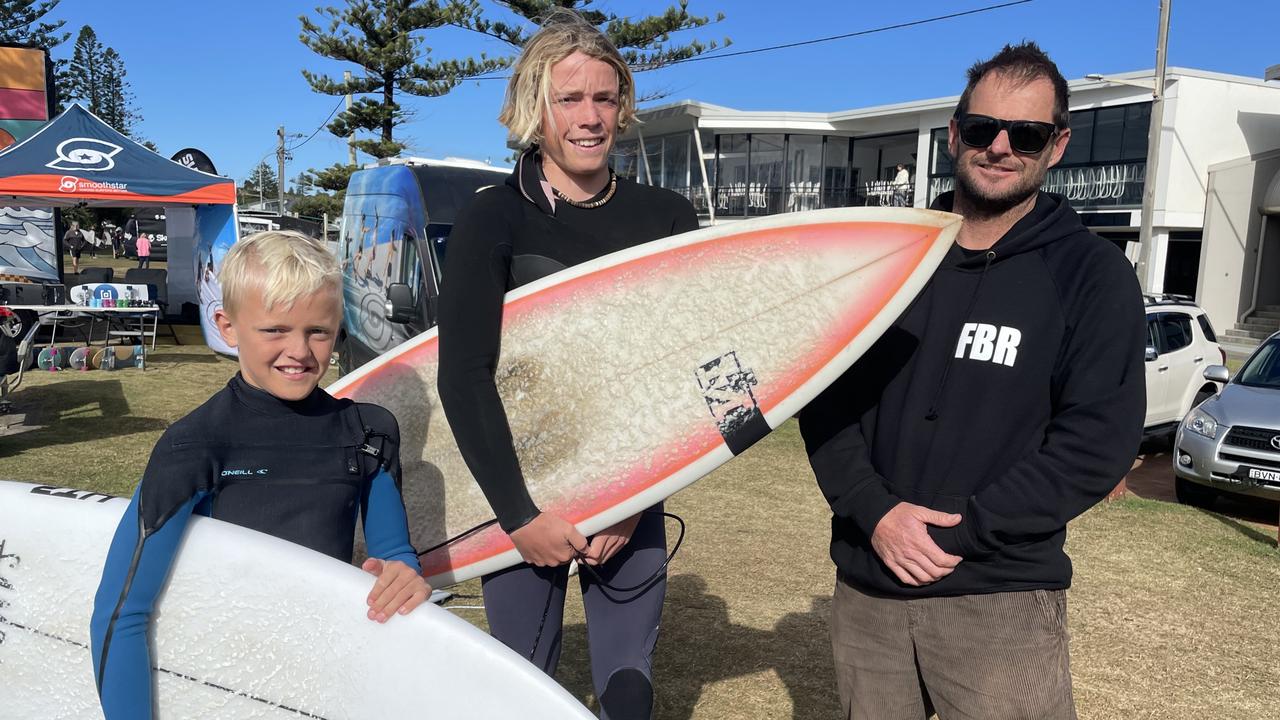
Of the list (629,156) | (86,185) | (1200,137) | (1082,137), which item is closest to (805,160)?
(629,156)

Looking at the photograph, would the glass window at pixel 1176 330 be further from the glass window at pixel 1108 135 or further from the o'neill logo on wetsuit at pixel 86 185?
the glass window at pixel 1108 135

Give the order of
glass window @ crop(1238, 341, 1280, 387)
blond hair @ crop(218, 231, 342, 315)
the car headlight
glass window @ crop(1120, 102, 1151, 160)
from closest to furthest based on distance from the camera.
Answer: blond hair @ crop(218, 231, 342, 315) → the car headlight → glass window @ crop(1238, 341, 1280, 387) → glass window @ crop(1120, 102, 1151, 160)

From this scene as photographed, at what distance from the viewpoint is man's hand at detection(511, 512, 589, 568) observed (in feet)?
5.63

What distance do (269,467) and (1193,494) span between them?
736cm

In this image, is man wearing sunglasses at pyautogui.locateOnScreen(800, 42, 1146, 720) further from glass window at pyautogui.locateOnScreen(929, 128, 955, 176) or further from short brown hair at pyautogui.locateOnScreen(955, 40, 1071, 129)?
glass window at pyautogui.locateOnScreen(929, 128, 955, 176)

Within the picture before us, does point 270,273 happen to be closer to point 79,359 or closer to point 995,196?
point 995,196

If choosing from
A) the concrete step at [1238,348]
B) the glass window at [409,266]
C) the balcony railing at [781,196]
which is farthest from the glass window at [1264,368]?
the balcony railing at [781,196]

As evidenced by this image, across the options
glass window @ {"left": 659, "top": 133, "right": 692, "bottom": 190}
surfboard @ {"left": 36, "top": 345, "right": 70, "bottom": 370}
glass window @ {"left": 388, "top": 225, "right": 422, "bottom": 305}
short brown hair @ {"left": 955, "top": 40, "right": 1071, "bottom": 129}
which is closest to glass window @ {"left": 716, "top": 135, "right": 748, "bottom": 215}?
glass window @ {"left": 659, "top": 133, "right": 692, "bottom": 190}

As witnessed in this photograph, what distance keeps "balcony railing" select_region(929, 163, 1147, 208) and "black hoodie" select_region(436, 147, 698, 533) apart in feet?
71.5

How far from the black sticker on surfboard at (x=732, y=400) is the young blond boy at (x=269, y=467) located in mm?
770

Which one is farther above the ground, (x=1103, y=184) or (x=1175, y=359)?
(x=1103, y=184)

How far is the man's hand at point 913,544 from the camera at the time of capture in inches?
67.6

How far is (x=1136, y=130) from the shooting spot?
71.3 ft

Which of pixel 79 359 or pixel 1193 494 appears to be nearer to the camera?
pixel 1193 494
